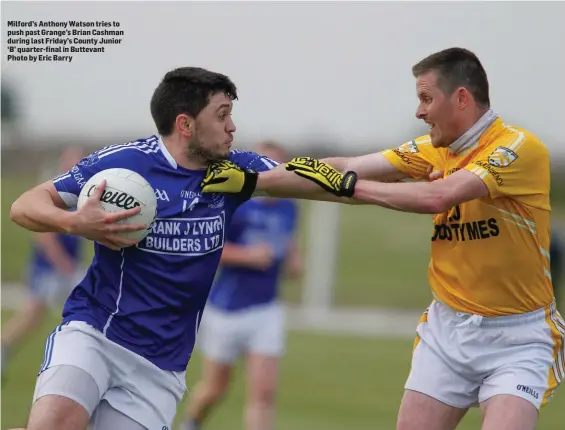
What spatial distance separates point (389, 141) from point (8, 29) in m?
13.6

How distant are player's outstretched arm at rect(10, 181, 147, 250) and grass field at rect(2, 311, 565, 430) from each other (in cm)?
416

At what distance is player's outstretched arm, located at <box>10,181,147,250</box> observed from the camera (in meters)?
5.04

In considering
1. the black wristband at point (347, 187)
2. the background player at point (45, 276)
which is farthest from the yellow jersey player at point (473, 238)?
the background player at point (45, 276)

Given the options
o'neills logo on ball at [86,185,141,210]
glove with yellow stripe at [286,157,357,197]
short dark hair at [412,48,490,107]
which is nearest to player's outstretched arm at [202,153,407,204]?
glove with yellow stripe at [286,157,357,197]

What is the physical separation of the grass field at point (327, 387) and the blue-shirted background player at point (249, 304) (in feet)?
2.44

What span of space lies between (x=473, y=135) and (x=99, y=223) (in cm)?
209

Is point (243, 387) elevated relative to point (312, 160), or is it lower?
lower

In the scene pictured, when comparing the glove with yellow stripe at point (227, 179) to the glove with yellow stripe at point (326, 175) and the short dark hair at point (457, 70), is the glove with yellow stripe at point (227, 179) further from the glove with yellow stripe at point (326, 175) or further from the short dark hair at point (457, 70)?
the short dark hair at point (457, 70)

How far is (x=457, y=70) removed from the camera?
5613 millimetres

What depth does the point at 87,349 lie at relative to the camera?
5.21 m

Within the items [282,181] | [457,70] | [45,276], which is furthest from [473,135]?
[45,276]

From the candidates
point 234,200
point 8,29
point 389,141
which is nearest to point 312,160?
point 234,200

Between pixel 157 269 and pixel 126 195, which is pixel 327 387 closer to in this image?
pixel 157 269

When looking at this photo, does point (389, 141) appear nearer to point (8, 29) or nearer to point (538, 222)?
point (8, 29)
